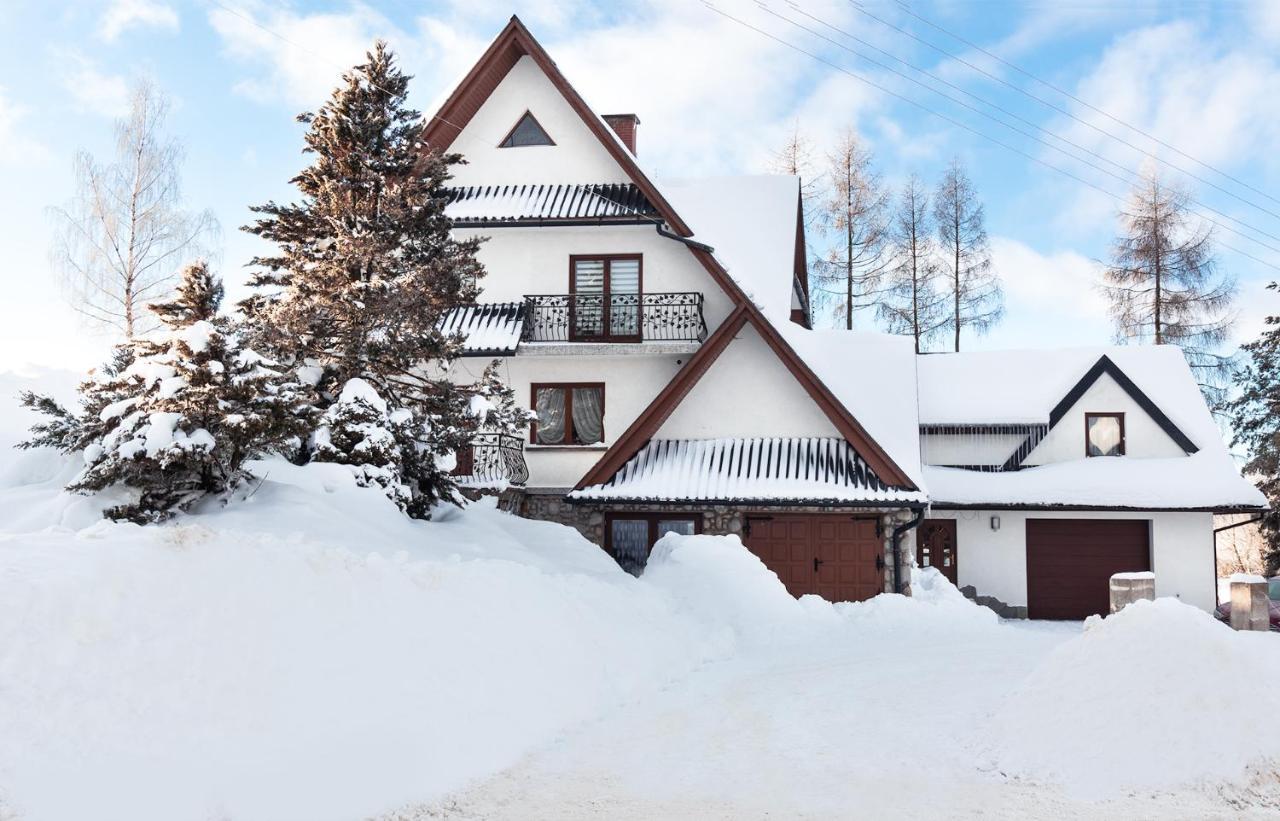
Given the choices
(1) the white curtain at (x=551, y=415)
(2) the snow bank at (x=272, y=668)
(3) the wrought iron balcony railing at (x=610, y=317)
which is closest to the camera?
(2) the snow bank at (x=272, y=668)

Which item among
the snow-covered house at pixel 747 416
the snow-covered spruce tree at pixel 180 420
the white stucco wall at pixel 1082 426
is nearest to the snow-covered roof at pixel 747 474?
the snow-covered house at pixel 747 416

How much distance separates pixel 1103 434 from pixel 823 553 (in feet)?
30.1

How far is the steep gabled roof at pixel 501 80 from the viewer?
18.9 m

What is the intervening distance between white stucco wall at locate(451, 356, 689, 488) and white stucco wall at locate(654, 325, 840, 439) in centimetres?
92

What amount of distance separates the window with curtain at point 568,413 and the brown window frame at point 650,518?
1.72 metres

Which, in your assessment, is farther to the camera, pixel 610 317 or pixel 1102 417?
pixel 1102 417

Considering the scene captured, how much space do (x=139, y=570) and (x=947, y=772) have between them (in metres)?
6.05

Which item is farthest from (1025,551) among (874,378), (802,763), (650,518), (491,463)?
(802,763)

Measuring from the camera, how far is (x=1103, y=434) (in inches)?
902

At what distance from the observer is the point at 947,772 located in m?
7.22

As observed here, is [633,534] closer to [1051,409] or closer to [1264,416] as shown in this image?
[1051,409]

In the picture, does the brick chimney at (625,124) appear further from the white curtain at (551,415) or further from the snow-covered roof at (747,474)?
the snow-covered roof at (747,474)

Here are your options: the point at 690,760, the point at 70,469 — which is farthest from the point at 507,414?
the point at 690,760

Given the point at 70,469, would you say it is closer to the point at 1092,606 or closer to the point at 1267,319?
the point at 1092,606
